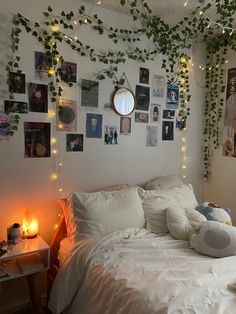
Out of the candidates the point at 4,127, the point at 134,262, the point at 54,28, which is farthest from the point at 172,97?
the point at 134,262

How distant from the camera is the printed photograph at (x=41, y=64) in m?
2.18

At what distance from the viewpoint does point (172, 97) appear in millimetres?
2998

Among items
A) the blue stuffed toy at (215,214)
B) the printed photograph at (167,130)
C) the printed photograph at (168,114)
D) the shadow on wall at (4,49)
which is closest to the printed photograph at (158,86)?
the printed photograph at (168,114)

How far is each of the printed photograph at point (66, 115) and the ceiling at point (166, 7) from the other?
89 centimetres

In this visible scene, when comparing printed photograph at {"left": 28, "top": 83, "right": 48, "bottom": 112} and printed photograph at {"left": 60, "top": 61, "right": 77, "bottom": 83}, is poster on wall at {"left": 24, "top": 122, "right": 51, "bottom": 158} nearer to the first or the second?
printed photograph at {"left": 28, "top": 83, "right": 48, "bottom": 112}

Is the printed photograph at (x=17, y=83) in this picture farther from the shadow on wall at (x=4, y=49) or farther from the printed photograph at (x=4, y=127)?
the printed photograph at (x=4, y=127)

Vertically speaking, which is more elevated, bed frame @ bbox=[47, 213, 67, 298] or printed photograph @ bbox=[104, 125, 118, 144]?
printed photograph @ bbox=[104, 125, 118, 144]

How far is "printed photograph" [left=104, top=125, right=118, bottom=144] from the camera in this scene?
8.48 ft

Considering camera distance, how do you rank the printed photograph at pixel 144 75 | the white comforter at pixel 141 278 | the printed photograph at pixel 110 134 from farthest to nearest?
the printed photograph at pixel 144 75 → the printed photograph at pixel 110 134 → the white comforter at pixel 141 278

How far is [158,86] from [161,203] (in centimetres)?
122

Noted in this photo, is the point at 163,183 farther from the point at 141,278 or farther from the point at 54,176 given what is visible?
the point at 141,278

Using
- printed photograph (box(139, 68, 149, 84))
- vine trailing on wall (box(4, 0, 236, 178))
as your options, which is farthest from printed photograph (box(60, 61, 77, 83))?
printed photograph (box(139, 68, 149, 84))

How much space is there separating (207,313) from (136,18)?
2293 mm

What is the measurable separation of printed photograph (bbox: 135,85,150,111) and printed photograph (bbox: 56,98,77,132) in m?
0.68
